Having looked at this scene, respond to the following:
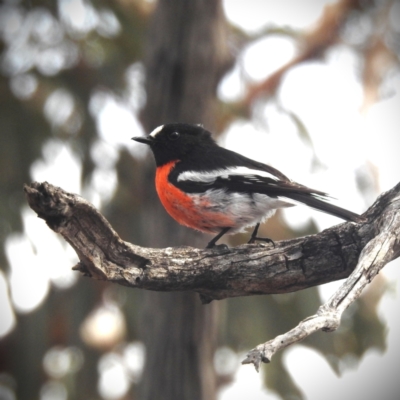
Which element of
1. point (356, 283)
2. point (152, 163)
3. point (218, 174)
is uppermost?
point (152, 163)

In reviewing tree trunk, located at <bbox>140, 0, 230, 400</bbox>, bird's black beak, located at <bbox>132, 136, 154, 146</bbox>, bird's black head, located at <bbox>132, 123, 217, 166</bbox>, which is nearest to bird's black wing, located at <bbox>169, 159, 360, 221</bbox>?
bird's black head, located at <bbox>132, 123, 217, 166</bbox>

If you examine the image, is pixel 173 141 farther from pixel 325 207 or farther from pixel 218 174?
pixel 325 207

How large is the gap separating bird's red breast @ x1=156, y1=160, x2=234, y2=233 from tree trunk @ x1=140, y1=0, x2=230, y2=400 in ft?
8.52

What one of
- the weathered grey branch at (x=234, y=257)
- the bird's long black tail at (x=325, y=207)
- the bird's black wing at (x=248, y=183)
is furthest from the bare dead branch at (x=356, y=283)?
the bird's black wing at (x=248, y=183)

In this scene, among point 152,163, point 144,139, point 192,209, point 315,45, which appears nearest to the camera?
point 192,209

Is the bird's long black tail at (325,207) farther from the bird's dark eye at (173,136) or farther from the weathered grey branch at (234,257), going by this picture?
the bird's dark eye at (173,136)

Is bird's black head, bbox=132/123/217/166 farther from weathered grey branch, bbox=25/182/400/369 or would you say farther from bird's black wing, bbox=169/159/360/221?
weathered grey branch, bbox=25/182/400/369

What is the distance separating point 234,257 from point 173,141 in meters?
1.60

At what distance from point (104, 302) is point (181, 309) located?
2.98 feet

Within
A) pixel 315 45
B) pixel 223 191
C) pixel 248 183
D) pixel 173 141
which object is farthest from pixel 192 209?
pixel 315 45

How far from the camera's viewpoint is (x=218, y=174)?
164 inches

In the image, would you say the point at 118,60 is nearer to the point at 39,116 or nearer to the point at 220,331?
the point at 39,116

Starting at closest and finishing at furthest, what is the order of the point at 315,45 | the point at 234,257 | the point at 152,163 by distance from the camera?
the point at 234,257 → the point at 152,163 → the point at 315,45

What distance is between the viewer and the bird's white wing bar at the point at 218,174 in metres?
4.03
